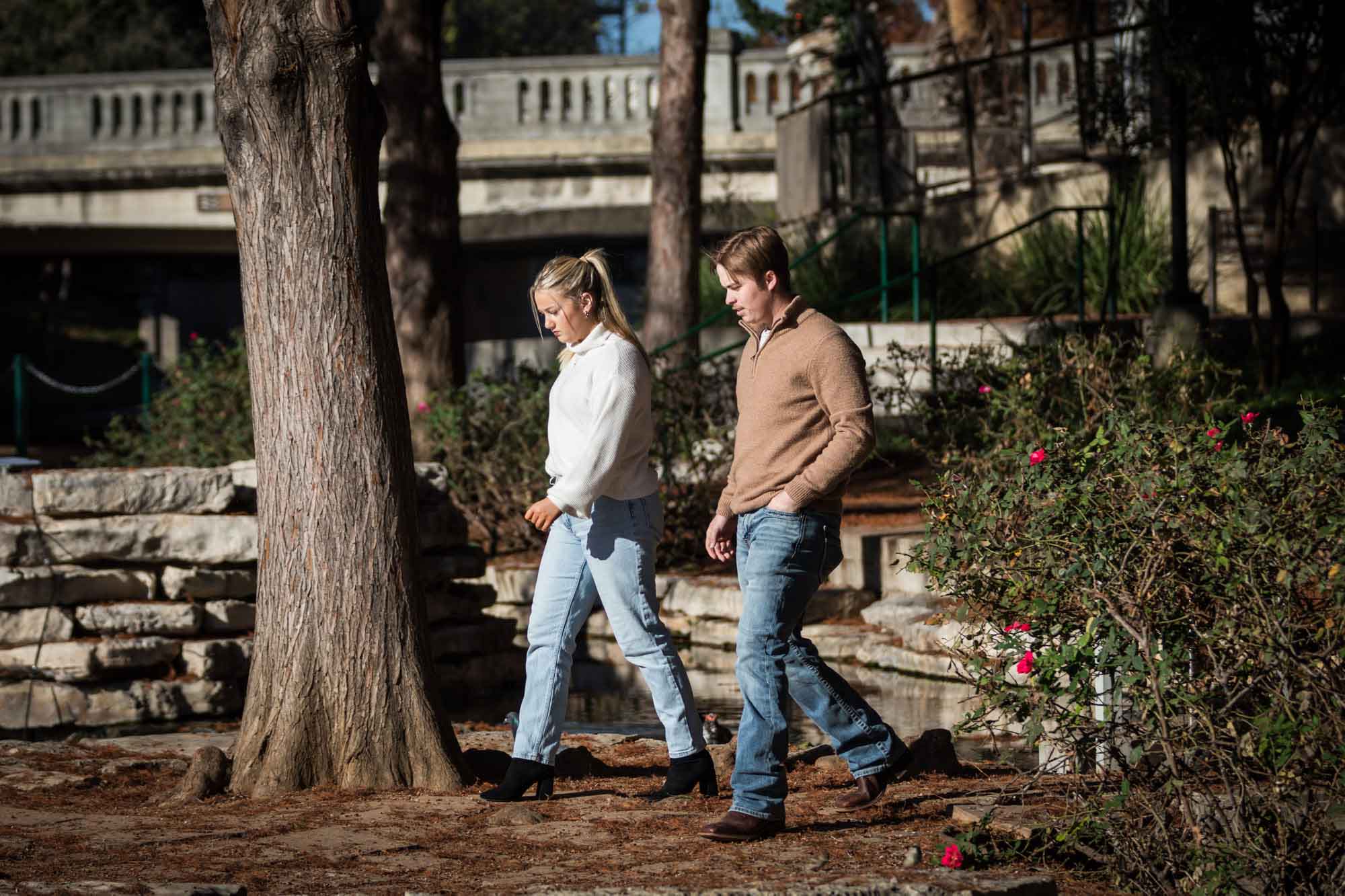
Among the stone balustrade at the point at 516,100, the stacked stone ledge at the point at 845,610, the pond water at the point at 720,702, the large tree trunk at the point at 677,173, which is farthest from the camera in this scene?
the stone balustrade at the point at 516,100

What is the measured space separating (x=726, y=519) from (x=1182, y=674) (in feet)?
5.06

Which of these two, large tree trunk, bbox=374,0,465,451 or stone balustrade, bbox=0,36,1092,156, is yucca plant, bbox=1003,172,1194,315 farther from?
stone balustrade, bbox=0,36,1092,156

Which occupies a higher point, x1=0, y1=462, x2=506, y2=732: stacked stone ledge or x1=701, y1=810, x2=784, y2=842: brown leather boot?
x1=0, y1=462, x2=506, y2=732: stacked stone ledge

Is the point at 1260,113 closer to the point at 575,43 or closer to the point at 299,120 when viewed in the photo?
the point at 299,120

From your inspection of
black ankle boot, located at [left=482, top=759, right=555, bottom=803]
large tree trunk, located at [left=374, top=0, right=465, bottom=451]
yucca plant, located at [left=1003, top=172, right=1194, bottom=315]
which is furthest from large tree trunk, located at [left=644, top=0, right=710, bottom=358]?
black ankle boot, located at [left=482, top=759, right=555, bottom=803]

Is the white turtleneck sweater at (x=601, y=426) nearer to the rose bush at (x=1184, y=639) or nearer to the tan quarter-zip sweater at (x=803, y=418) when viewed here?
the tan quarter-zip sweater at (x=803, y=418)

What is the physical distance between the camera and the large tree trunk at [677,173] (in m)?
14.2

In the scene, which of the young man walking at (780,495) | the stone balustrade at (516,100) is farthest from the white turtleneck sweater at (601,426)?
the stone balustrade at (516,100)

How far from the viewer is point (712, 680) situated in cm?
919

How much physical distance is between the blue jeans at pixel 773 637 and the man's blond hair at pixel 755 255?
73cm

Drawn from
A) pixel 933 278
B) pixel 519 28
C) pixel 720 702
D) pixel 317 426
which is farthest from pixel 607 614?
pixel 519 28

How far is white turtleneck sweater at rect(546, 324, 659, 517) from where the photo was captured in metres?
5.18

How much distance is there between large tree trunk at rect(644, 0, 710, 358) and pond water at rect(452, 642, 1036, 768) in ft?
16.5

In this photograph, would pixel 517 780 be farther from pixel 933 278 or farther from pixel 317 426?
pixel 933 278
